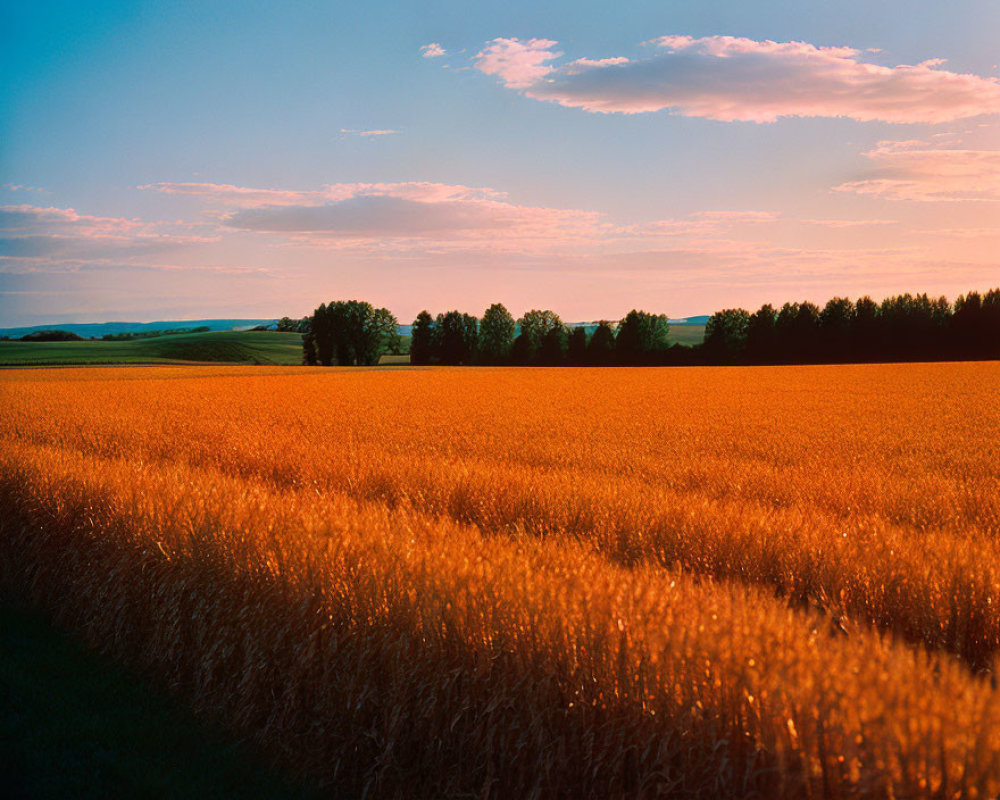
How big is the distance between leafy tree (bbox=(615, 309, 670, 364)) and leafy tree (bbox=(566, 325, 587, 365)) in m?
3.83

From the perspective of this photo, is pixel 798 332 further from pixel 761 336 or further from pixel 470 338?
pixel 470 338

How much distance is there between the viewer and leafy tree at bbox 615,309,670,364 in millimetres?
81438

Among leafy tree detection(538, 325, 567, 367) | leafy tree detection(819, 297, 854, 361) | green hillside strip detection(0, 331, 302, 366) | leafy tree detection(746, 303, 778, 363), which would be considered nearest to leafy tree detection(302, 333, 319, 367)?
green hillside strip detection(0, 331, 302, 366)

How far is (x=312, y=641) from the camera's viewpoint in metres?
4.68

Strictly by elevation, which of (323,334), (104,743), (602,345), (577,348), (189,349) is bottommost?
(104,743)

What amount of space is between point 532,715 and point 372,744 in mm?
1262

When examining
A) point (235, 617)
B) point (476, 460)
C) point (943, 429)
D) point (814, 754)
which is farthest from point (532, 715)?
point (943, 429)

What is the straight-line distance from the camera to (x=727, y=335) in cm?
A: 7900

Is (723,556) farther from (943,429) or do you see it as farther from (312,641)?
Answer: (943,429)

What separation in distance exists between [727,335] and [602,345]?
13.9m

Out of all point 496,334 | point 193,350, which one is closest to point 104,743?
point 496,334

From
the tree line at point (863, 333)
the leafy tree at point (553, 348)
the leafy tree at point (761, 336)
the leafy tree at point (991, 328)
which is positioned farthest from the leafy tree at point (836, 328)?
the leafy tree at point (553, 348)

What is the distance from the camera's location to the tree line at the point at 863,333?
70375mm

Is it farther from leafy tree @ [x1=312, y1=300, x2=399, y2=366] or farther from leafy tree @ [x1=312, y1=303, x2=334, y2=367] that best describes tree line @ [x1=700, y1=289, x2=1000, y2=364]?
leafy tree @ [x1=312, y1=303, x2=334, y2=367]
